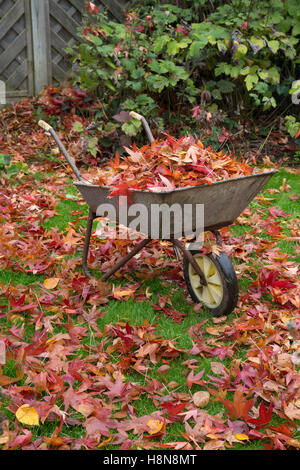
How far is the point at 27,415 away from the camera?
1.70 metres

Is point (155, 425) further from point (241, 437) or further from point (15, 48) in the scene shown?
point (15, 48)

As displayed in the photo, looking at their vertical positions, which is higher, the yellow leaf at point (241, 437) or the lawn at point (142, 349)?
the lawn at point (142, 349)

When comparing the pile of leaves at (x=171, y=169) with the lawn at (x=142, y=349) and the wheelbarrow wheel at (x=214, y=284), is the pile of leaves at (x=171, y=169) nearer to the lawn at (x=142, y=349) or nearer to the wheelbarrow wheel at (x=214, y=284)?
the wheelbarrow wheel at (x=214, y=284)

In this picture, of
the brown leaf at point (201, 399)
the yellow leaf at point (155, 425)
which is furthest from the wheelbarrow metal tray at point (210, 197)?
the yellow leaf at point (155, 425)

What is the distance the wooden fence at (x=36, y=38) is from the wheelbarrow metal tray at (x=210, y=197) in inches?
154

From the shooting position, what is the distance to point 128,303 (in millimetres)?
2547

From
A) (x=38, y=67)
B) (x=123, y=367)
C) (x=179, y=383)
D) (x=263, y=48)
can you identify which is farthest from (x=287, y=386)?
(x=38, y=67)

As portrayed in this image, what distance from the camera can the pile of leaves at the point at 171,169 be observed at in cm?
224

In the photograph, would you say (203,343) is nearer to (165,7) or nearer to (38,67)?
(165,7)

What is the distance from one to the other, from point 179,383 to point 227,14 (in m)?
3.94

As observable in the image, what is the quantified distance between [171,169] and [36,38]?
14.0 feet

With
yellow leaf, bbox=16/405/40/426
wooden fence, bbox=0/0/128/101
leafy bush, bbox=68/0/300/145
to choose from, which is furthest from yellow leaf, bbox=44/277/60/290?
wooden fence, bbox=0/0/128/101

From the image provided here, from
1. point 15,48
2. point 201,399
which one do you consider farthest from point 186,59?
point 201,399
